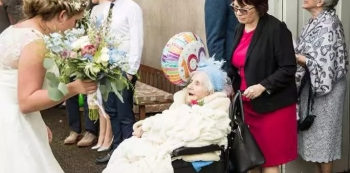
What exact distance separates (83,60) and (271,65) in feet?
4.64

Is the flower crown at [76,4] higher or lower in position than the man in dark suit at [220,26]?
higher

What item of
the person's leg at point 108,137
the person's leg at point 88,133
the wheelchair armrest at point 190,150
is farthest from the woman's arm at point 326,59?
the person's leg at point 88,133

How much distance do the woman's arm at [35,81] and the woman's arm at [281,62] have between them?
4.21 ft

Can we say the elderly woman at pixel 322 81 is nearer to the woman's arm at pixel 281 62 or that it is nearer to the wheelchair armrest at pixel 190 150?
the woman's arm at pixel 281 62

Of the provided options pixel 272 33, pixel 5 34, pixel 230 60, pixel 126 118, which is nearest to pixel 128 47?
pixel 126 118

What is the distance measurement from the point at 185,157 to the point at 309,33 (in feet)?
4.37

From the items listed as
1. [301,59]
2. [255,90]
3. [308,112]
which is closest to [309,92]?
[308,112]

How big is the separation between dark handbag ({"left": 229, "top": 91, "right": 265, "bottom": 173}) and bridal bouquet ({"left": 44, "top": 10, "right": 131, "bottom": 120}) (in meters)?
1.07

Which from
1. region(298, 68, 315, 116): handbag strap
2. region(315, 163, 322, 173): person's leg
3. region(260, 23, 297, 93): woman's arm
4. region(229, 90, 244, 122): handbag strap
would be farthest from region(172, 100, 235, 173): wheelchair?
region(315, 163, 322, 173): person's leg

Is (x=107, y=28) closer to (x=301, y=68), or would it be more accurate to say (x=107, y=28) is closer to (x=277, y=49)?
(x=277, y=49)

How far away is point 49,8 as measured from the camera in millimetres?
2406

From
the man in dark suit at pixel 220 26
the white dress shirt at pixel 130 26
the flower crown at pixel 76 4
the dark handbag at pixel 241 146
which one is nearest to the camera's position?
the flower crown at pixel 76 4

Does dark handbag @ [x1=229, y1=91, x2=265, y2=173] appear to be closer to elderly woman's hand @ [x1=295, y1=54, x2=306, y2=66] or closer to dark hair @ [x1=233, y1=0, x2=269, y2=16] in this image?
dark hair @ [x1=233, y1=0, x2=269, y2=16]

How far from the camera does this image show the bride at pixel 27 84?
7.59ft
